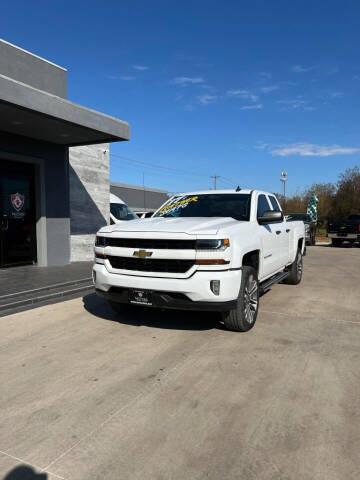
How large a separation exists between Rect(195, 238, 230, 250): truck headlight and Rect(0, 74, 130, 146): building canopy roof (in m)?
4.76

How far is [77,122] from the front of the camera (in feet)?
27.1

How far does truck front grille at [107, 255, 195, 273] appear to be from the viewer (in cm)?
438

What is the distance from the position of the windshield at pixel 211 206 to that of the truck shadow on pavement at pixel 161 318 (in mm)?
1537

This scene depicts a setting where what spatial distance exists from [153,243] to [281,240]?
9.88ft

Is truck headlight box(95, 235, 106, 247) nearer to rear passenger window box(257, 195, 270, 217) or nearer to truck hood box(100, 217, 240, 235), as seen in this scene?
truck hood box(100, 217, 240, 235)

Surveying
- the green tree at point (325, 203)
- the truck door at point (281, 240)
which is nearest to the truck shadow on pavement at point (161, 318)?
the truck door at point (281, 240)

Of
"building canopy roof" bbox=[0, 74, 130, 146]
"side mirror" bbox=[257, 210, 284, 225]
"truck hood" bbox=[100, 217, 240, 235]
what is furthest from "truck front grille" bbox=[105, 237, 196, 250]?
"building canopy roof" bbox=[0, 74, 130, 146]

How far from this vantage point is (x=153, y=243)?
4.52 m

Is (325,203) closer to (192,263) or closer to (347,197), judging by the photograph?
(347,197)

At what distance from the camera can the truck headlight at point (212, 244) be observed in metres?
4.28

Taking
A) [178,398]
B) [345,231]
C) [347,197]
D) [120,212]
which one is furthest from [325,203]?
[178,398]

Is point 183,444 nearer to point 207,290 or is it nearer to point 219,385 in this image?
point 219,385

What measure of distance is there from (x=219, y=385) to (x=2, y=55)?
8.98 m

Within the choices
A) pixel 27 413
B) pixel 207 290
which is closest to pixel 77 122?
pixel 207 290
